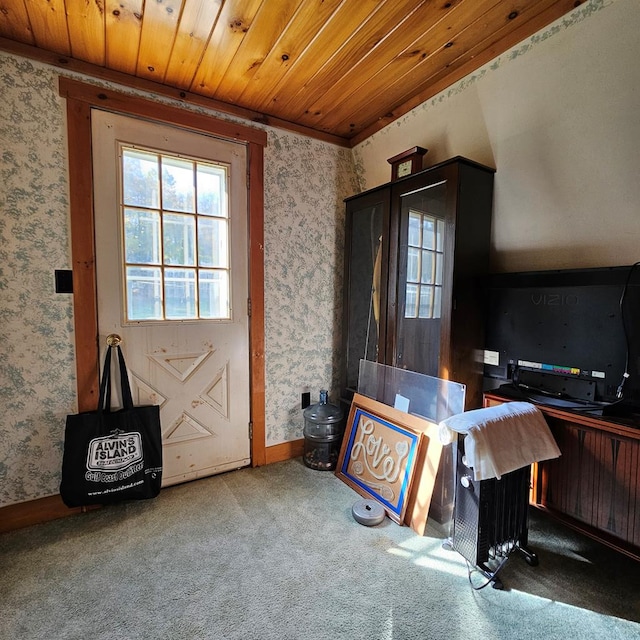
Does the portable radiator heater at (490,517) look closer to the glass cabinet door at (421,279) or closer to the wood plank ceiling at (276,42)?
the glass cabinet door at (421,279)

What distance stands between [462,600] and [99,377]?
6.74 ft

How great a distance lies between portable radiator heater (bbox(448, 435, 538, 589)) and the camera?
1.46 meters

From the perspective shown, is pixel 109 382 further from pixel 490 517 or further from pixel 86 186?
pixel 490 517

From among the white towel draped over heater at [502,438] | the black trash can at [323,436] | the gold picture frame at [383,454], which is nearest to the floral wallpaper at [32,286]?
the black trash can at [323,436]

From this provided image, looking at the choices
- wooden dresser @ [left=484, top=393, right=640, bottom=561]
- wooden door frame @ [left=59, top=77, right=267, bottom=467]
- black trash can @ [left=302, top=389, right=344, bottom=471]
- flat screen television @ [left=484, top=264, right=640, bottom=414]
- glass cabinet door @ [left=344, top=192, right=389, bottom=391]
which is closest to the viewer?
wooden dresser @ [left=484, top=393, right=640, bottom=561]

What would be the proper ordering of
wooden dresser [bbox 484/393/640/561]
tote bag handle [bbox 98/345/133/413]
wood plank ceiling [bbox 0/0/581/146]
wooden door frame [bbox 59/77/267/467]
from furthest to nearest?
tote bag handle [bbox 98/345/133/413] → wooden door frame [bbox 59/77/267/467] → wood plank ceiling [bbox 0/0/581/146] → wooden dresser [bbox 484/393/640/561]

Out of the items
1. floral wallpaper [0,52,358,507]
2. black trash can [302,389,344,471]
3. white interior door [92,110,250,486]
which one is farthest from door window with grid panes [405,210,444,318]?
floral wallpaper [0,52,358,507]

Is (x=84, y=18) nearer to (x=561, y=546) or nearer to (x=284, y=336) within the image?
(x=284, y=336)

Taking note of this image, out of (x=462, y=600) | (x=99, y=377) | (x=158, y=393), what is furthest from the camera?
(x=158, y=393)

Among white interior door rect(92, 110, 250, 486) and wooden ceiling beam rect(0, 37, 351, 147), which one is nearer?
wooden ceiling beam rect(0, 37, 351, 147)

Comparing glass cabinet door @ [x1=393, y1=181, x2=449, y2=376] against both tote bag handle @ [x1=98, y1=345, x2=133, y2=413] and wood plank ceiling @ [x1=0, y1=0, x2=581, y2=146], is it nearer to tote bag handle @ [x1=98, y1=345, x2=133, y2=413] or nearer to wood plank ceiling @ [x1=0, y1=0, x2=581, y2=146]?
wood plank ceiling @ [x1=0, y1=0, x2=581, y2=146]

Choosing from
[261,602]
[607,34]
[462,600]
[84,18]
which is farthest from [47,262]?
[607,34]

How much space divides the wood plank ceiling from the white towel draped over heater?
5.80 feet

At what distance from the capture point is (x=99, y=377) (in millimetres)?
1987
